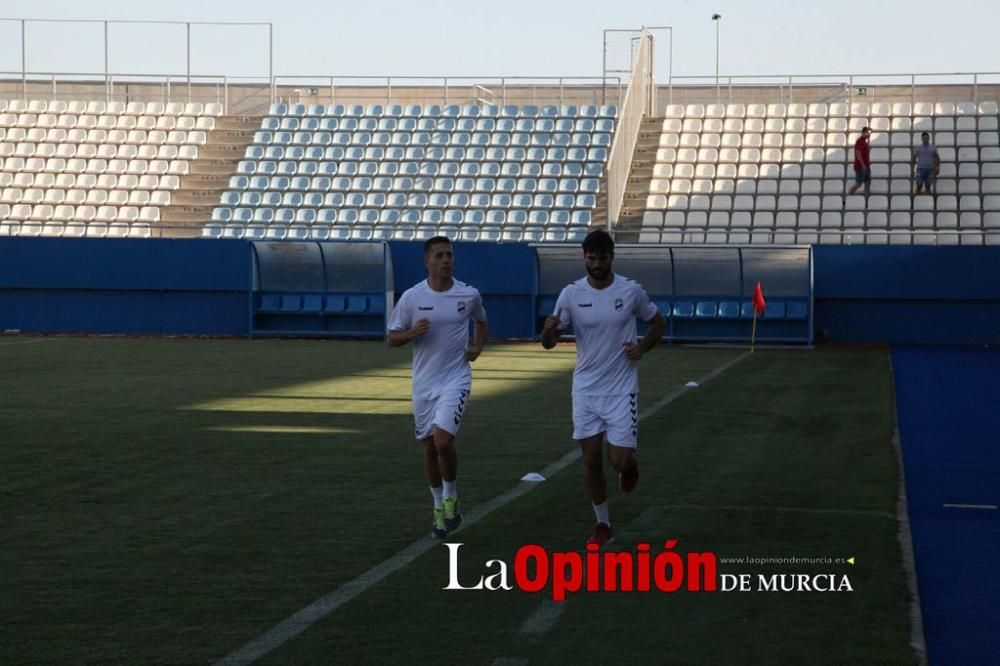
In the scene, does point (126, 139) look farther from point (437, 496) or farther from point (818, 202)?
point (437, 496)

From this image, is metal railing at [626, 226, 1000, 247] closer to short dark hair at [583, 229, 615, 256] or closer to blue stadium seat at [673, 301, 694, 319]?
blue stadium seat at [673, 301, 694, 319]

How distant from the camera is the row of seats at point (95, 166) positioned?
42781mm

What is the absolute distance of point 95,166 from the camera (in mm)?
43188

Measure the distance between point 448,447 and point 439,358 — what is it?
1.90 ft

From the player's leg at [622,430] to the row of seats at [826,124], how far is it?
111ft

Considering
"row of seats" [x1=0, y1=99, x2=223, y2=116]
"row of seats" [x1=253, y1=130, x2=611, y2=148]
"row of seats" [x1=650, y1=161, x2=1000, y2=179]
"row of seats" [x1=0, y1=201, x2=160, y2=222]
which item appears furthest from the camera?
"row of seats" [x1=0, y1=99, x2=223, y2=116]

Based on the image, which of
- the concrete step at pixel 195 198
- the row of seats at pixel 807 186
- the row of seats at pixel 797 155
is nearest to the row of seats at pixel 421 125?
the row of seats at pixel 797 155

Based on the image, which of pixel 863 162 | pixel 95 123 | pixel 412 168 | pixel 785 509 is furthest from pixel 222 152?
pixel 785 509

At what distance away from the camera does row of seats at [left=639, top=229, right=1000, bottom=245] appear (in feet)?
116

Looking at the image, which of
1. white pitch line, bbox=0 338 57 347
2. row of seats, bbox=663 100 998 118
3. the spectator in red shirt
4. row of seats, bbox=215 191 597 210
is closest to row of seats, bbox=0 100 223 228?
row of seats, bbox=215 191 597 210

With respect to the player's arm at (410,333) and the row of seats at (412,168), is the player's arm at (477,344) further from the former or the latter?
the row of seats at (412,168)

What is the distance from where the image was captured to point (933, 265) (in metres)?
33.9

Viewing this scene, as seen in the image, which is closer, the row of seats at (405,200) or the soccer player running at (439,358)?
the soccer player running at (439,358)

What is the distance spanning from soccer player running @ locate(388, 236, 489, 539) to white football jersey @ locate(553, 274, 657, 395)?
727mm
